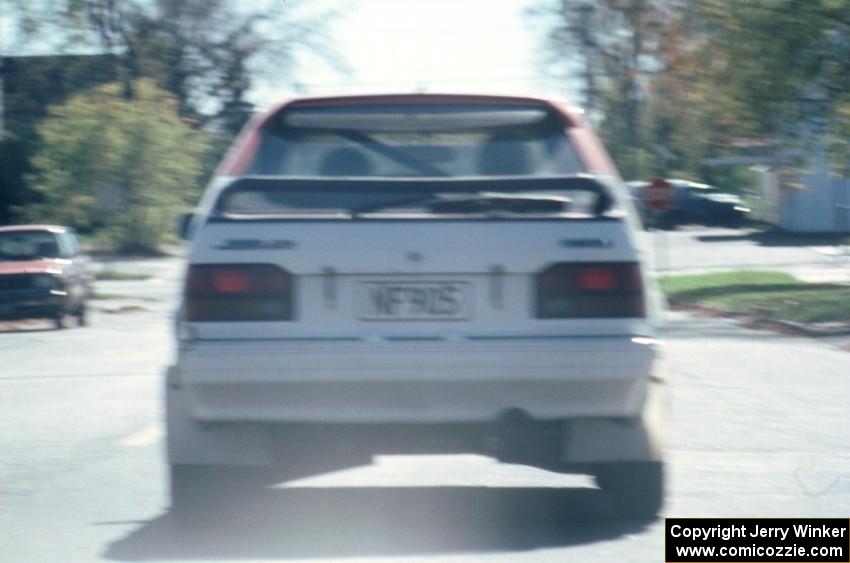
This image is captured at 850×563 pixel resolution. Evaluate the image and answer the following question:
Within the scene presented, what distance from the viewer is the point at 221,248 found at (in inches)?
221

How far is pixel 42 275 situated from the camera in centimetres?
2112

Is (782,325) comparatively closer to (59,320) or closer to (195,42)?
(59,320)

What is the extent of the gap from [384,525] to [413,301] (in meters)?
1.29

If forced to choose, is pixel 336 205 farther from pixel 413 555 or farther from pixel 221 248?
pixel 413 555

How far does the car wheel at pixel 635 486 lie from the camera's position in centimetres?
617

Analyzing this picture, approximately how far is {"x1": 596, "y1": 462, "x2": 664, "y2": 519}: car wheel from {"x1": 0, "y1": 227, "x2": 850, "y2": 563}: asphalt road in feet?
0.30

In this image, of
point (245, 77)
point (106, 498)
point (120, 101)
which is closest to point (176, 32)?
point (245, 77)

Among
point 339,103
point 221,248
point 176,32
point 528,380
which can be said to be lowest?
point 528,380

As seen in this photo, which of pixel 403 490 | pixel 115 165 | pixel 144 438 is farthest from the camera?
pixel 115 165

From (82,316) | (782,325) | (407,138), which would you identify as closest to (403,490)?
(407,138)

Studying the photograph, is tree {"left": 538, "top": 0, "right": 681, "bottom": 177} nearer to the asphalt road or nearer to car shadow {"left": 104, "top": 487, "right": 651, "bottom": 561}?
the asphalt road

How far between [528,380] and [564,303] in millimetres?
334

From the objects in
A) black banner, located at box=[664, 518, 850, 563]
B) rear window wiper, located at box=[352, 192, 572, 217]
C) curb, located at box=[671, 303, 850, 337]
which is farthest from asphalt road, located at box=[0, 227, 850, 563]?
curb, located at box=[671, 303, 850, 337]

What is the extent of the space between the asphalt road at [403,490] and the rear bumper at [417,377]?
0.62m
